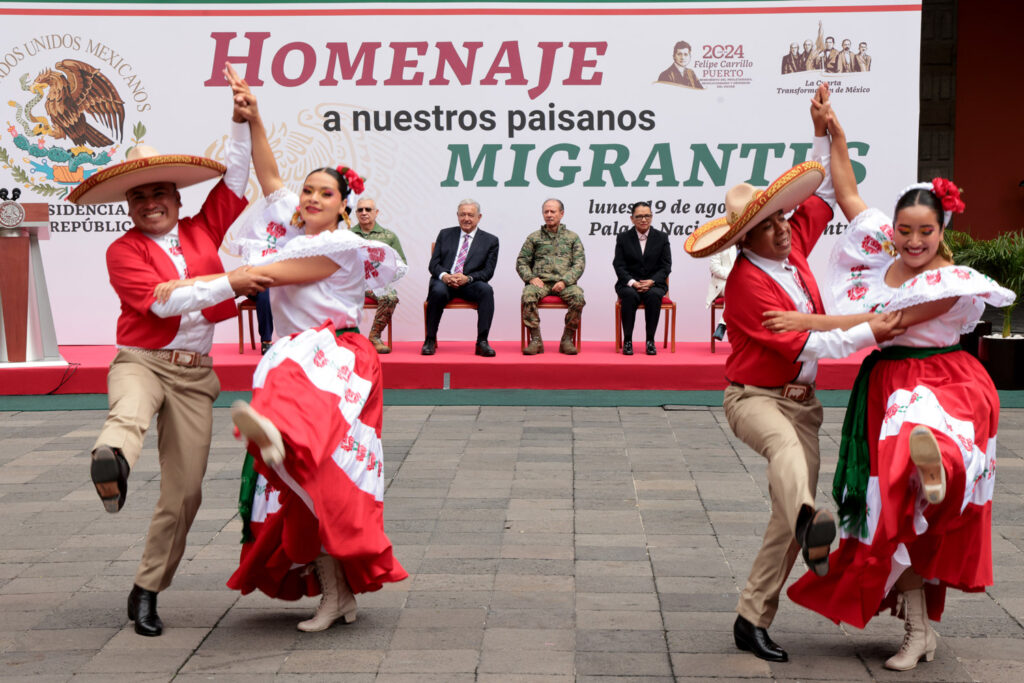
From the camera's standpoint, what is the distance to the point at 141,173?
385 cm

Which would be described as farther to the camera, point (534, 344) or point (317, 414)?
point (534, 344)

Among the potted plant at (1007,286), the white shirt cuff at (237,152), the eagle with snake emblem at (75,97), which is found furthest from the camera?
the eagle with snake emblem at (75,97)

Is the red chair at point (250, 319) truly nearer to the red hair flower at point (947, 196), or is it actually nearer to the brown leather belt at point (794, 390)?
the brown leather belt at point (794, 390)

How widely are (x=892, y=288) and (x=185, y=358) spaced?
2.25m

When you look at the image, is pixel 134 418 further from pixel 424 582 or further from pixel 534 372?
pixel 534 372

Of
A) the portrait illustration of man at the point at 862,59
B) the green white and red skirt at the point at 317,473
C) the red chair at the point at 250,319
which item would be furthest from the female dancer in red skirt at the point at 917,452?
the portrait illustration of man at the point at 862,59

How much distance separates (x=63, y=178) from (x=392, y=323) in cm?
299

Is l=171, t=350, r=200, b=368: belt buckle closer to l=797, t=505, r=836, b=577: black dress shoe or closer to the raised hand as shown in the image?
the raised hand

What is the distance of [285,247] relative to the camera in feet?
12.6

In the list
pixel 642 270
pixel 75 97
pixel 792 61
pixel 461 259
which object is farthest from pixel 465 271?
pixel 75 97

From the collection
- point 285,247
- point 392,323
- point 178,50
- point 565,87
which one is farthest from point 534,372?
point 285,247

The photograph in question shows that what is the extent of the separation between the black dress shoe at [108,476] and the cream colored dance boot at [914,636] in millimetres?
2295

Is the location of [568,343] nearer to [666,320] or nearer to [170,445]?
[666,320]

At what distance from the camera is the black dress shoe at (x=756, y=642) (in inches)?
139
